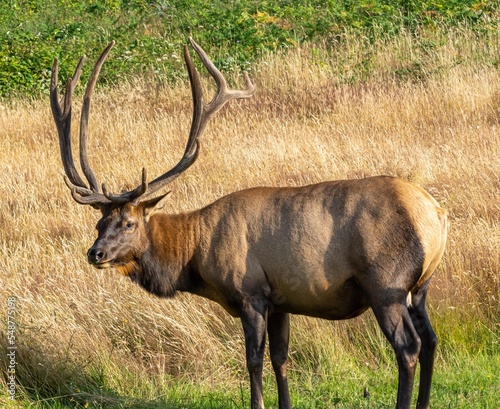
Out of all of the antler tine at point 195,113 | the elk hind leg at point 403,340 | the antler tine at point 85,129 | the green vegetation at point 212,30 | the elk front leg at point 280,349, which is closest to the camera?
the elk hind leg at point 403,340

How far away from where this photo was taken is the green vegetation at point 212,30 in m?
18.0

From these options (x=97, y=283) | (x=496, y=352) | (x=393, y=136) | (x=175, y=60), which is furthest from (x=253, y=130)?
(x=496, y=352)

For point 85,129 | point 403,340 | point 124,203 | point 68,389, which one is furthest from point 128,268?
point 403,340

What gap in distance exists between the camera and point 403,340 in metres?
6.43

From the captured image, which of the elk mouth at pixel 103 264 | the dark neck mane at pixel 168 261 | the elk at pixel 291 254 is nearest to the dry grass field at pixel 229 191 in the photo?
the elk at pixel 291 254

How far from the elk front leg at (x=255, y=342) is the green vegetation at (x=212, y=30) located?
1041 cm

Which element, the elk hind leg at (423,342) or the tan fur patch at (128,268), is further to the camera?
the tan fur patch at (128,268)

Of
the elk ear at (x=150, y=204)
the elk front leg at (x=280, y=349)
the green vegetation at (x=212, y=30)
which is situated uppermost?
the green vegetation at (x=212, y=30)

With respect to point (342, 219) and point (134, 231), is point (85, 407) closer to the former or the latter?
point (134, 231)

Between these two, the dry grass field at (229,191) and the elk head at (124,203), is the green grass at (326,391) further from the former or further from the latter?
the elk head at (124,203)

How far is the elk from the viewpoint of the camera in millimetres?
6387

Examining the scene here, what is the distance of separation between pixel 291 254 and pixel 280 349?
2.95 feet

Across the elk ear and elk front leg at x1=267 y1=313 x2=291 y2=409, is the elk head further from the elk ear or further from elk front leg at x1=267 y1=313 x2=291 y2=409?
elk front leg at x1=267 y1=313 x2=291 y2=409

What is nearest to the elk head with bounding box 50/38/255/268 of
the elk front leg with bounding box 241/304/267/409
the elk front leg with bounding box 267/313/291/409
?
the elk front leg with bounding box 241/304/267/409
